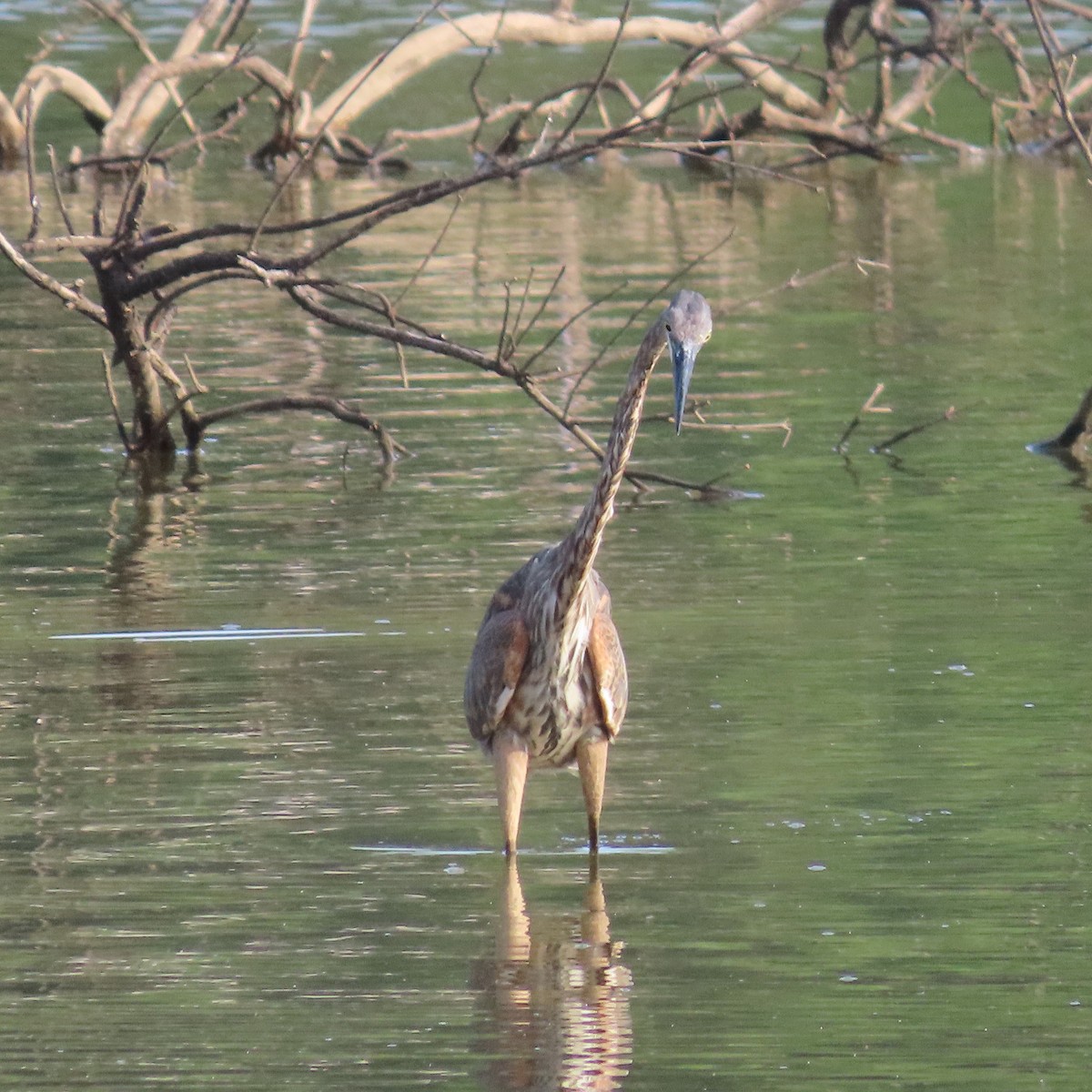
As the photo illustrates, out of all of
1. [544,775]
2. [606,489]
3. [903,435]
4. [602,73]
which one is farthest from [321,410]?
[606,489]

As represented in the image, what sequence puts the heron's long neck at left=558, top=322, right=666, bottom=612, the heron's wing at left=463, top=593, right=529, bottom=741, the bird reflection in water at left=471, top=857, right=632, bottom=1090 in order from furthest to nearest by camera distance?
1. the heron's wing at left=463, top=593, right=529, bottom=741
2. the heron's long neck at left=558, top=322, right=666, bottom=612
3. the bird reflection in water at left=471, top=857, right=632, bottom=1090

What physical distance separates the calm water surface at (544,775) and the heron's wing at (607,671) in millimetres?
407

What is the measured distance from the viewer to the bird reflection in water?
5.02m

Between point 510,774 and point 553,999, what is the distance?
38.3 inches

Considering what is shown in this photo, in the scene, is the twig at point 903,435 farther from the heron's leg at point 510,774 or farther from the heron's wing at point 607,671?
the heron's leg at point 510,774

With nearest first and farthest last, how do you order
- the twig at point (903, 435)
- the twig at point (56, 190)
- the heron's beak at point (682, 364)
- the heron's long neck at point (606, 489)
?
the heron's beak at point (682, 364), the heron's long neck at point (606, 489), the twig at point (56, 190), the twig at point (903, 435)

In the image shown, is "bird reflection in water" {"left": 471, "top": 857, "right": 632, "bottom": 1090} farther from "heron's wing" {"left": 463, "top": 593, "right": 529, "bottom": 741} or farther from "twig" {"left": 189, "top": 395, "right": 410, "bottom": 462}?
"twig" {"left": 189, "top": 395, "right": 410, "bottom": 462}

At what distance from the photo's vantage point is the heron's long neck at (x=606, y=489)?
6.09 m

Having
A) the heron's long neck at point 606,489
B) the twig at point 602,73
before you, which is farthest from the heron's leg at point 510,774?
the twig at point 602,73

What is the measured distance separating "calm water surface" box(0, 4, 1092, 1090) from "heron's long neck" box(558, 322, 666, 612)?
79 centimetres

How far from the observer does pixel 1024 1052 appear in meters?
5.04

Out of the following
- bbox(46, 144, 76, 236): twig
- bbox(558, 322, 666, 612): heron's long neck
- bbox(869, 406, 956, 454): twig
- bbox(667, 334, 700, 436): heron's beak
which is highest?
bbox(46, 144, 76, 236): twig

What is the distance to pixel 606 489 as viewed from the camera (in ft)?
20.1

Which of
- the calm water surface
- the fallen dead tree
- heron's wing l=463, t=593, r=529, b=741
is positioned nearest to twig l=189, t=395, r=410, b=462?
the calm water surface
